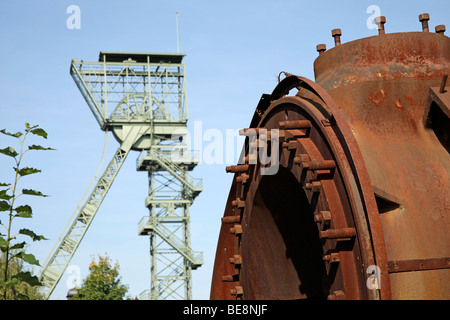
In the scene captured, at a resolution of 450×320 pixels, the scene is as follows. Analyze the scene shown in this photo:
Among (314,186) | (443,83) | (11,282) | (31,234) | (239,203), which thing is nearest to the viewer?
(11,282)

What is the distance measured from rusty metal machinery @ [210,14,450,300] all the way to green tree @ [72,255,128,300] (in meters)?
25.9

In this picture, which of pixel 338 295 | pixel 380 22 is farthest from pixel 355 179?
pixel 380 22

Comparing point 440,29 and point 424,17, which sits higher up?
point 424,17

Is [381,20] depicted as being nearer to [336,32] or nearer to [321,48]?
[336,32]

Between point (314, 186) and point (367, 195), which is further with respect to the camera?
point (314, 186)

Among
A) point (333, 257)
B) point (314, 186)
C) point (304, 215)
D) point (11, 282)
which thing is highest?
point (304, 215)

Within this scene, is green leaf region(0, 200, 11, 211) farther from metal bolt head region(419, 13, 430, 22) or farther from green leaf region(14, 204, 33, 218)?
metal bolt head region(419, 13, 430, 22)

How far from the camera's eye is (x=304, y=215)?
7195 millimetres

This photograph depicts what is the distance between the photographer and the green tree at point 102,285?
32156 mm

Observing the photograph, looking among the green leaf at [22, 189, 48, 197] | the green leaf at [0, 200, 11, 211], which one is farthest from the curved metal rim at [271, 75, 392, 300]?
the green leaf at [0, 200, 11, 211]

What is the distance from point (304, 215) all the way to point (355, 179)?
8.01 feet

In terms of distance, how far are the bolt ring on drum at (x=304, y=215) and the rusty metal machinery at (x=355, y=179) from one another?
0.01 m
